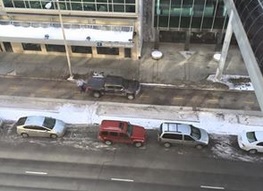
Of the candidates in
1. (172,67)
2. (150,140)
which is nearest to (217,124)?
(150,140)

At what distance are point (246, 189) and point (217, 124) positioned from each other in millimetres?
6316

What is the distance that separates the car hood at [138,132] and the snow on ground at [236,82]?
9.84m

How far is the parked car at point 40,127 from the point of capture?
2712cm

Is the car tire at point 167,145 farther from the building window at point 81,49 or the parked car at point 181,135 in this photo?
the building window at point 81,49

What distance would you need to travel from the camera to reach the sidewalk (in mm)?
33281

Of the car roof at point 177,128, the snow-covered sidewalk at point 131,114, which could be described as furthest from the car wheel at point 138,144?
the snow-covered sidewalk at point 131,114

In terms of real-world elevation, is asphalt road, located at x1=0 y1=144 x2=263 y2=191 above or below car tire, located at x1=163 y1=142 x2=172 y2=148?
below

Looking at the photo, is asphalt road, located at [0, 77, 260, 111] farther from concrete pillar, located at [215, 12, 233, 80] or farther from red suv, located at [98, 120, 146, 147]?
red suv, located at [98, 120, 146, 147]

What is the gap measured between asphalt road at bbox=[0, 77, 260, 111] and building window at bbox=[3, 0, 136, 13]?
7.18 m

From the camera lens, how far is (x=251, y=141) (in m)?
26.4

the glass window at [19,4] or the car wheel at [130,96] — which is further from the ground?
the glass window at [19,4]

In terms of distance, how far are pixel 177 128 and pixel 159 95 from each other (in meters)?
5.35

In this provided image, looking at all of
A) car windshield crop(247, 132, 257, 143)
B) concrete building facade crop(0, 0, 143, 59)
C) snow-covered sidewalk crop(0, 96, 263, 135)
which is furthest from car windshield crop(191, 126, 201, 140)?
concrete building facade crop(0, 0, 143, 59)

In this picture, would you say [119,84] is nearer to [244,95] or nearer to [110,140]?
[110,140]
